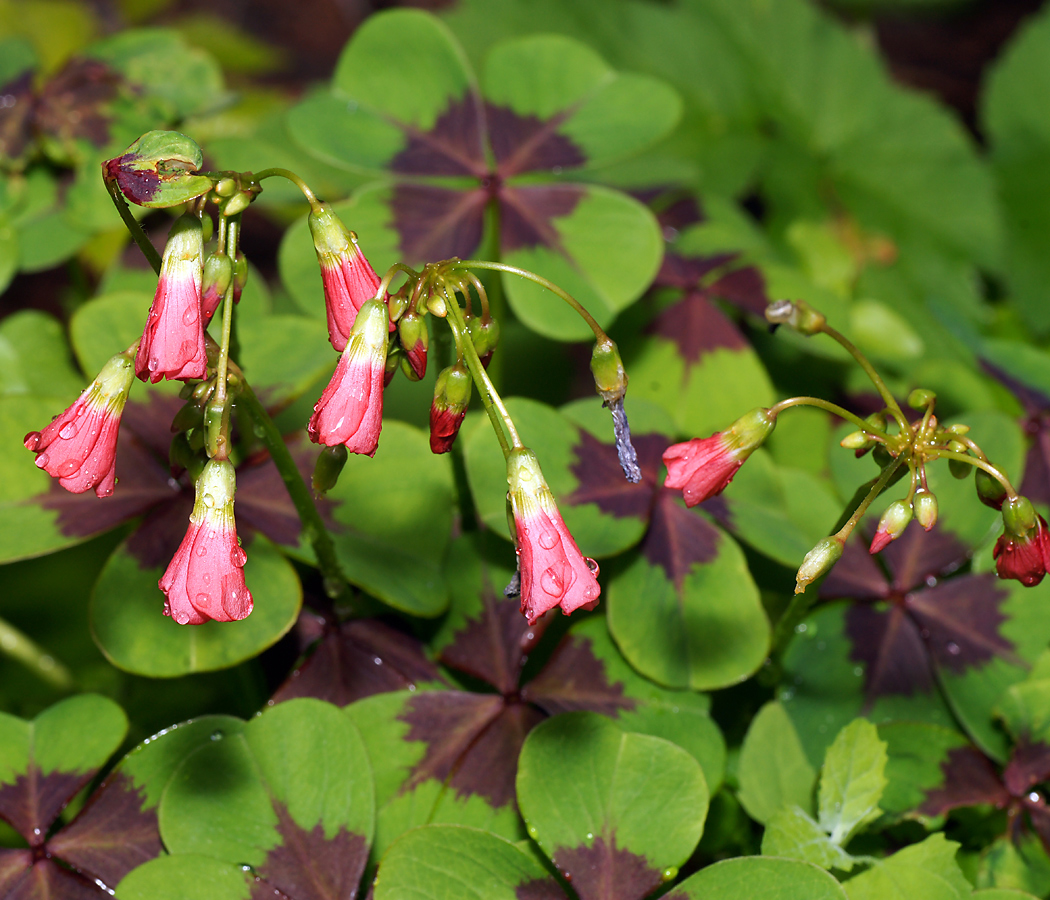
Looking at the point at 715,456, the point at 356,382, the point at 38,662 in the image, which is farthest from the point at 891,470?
the point at 38,662

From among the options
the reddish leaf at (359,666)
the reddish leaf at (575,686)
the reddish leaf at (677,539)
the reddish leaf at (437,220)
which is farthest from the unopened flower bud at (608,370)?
the reddish leaf at (437,220)

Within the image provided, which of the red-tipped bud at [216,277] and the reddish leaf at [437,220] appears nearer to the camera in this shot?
the red-tipped bud at [216,277]

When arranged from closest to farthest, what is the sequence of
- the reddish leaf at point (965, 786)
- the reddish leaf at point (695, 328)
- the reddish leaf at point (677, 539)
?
the reddish leaf at point (965, 786)
the reddish leaf at point (677, 539)
the reddish leaf at point (695, 328)

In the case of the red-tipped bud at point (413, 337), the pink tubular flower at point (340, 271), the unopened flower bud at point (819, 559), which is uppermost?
the pink tubular flower at point (340, 271)

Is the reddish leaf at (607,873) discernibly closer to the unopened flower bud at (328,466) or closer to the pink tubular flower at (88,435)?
the unopened flower bud at (328,466)

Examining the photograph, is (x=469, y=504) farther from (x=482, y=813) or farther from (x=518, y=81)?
(x=518, y=81)

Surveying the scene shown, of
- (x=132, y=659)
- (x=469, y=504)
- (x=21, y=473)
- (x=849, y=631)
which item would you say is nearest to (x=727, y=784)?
(x=849, y=631)

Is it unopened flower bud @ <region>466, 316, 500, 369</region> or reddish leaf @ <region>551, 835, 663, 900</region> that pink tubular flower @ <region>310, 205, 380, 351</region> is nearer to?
unopened flower bud @ <region>466, 316, 500, 369</region>
